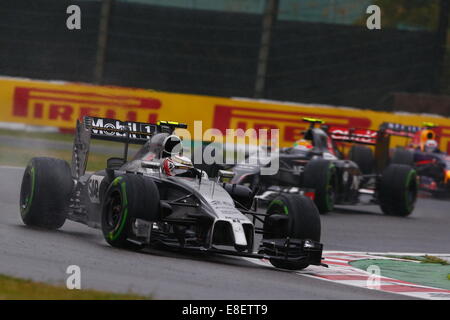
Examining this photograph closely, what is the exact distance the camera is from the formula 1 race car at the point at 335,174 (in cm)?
1802

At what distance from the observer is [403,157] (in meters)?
22.3

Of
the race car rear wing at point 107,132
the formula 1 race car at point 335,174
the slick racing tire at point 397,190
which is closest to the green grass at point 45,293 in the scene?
the race car rear wing at point 107,132

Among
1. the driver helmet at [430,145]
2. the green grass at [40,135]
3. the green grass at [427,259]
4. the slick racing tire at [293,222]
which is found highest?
the driver helmet at [430,145]

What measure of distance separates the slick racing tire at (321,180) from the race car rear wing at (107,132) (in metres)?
4.83

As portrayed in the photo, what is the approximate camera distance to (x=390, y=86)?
103 feet

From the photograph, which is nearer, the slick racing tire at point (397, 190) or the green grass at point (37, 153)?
the slick racing tire at point (397, 190)

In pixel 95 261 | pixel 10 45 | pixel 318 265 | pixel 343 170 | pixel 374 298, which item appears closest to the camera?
pixel 374 298

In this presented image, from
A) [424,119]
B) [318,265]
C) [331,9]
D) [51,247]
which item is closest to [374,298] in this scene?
[318,265]

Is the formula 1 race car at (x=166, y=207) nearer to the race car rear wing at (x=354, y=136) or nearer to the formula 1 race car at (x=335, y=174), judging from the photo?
the formula 1 race car at (x=335, y=174)

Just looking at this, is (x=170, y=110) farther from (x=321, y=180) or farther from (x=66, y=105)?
(x=321, y=180)

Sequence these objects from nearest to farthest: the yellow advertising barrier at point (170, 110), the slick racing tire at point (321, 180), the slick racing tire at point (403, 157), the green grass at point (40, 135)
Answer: the slick racing tire at point (321, 180) < the slick racing tire at point (403, 157) < the green grass at point (40, 135) < the yellow advertising barrier at point (170, 110)

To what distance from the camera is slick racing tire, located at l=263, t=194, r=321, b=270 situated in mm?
11070

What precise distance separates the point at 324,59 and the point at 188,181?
1982 centimetres

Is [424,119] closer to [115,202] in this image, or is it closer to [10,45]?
[10,45]
